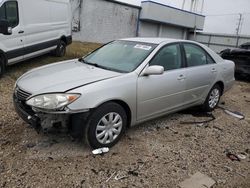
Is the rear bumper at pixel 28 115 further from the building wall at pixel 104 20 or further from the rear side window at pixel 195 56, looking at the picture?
the building wall at pixel 104 20

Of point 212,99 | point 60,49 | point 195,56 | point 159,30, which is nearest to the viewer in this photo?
point 195,56

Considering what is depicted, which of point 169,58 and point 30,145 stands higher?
point 169,58

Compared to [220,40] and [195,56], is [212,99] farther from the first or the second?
[220,40]

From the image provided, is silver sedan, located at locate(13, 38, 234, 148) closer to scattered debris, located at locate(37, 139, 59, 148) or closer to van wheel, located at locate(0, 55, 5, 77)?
scattered debris, located at locate(37, 139, 59, 148)

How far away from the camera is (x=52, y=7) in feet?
27.3

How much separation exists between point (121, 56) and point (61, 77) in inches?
42.8

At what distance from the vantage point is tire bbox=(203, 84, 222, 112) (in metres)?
5.36

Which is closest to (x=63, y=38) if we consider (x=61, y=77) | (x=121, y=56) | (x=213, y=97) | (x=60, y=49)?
(x=60, y=49)

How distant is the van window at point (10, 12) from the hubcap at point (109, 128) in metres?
4.38

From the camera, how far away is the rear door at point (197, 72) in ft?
15.3

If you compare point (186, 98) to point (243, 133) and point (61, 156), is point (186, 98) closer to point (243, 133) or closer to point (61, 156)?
point (243, 133)

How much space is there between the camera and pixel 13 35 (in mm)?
6543

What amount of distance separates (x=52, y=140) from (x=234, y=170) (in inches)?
96.7

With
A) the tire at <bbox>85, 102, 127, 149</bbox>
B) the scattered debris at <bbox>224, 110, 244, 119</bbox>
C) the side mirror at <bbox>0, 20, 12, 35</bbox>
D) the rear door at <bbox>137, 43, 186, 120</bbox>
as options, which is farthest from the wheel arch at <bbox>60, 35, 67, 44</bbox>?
the tire at <bbox>85, 102, 127, 149</bbox>
